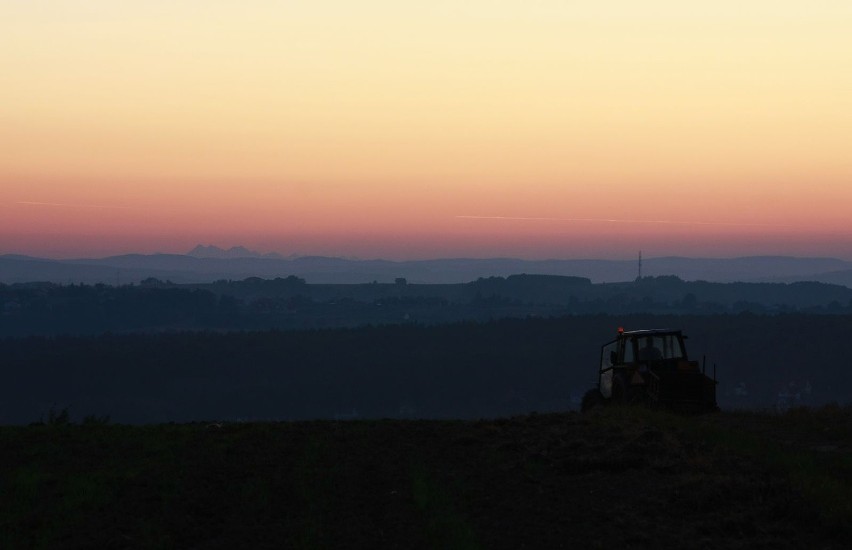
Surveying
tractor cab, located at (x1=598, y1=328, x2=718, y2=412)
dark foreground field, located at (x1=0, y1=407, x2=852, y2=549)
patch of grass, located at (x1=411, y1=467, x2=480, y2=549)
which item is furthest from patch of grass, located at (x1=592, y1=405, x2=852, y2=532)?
patch of grass, located at (x1=411, y1=467, x2=480, y2=549)

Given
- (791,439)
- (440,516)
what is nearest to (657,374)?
(791,439)

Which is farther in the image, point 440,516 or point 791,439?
point 791,439

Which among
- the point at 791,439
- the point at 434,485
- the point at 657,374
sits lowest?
the point at 434,485

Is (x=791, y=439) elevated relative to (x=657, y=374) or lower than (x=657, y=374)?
lower

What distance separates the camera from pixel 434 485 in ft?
52.9

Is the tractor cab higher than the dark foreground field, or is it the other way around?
the tractor cab

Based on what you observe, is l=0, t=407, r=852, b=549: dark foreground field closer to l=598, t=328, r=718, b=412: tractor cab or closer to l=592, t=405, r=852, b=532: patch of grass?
l=592, t=405, r=852, b=532: patch of grass

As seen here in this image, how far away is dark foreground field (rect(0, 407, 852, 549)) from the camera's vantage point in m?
13.2

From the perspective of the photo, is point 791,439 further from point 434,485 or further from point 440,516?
point 440,516

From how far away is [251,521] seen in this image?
14.3 m

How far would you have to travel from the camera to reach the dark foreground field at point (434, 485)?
13.2 metres

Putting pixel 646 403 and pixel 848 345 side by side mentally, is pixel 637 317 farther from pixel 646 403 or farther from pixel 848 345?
pixel 646 403

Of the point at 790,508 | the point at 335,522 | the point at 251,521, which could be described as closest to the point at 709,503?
the point at 790,508

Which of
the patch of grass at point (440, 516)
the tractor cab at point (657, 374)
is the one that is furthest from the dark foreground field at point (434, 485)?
the tractor cab at point (657, 374)
